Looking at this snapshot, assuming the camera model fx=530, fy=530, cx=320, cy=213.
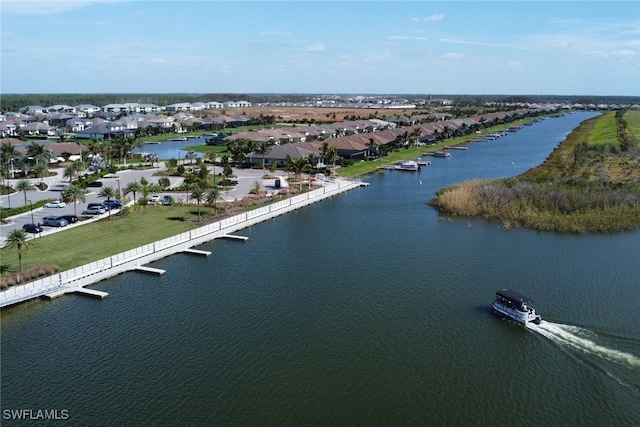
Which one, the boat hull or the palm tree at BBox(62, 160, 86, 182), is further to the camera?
the palm tree at BBox(62, 160, 86, 182)

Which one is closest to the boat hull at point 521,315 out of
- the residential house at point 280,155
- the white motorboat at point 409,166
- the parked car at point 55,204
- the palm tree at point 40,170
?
the parked car at point 55,204

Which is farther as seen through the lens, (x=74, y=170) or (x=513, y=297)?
(x=74, y=170)

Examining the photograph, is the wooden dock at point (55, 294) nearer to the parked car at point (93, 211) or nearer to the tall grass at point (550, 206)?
the parked car at point (93, 211)

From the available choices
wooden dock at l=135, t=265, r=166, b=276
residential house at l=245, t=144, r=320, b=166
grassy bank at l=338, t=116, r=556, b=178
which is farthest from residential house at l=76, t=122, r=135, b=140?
wooden dock at l=135, t=265, r=166, b=276

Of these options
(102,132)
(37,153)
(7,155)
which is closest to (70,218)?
(7,155)

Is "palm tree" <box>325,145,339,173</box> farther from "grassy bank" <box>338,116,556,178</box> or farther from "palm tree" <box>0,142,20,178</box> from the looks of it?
"palm tree" <box>0,142,20,178</box>

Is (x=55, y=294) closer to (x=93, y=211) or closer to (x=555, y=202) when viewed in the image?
(x=93, y=211)
